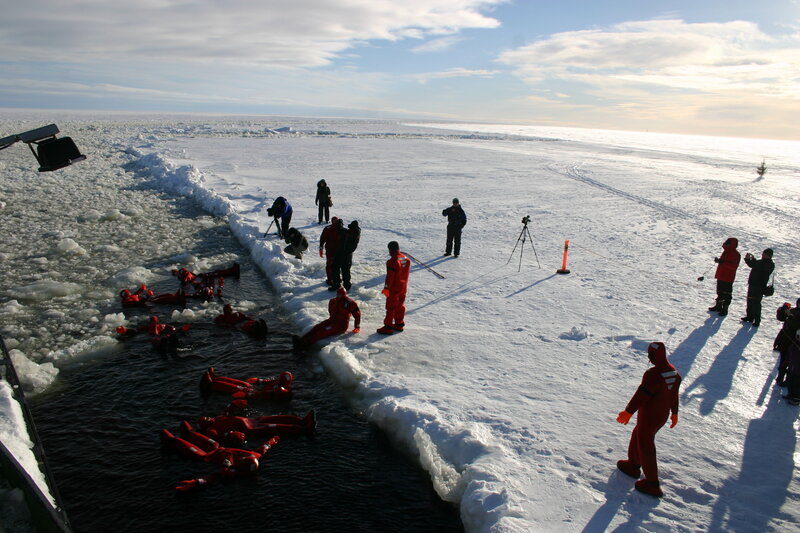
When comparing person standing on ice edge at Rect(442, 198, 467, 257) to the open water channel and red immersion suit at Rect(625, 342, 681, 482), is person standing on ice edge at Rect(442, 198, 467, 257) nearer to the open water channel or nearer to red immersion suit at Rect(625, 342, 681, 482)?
the open water channel

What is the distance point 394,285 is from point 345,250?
192cm

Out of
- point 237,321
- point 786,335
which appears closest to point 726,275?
point 786,335

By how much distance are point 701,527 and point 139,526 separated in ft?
16.6

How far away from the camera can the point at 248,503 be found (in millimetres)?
4887

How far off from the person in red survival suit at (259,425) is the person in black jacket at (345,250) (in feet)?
13.9

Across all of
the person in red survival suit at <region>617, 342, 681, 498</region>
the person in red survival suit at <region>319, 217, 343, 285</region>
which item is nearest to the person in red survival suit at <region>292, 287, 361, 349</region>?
the person in red survival suit at <region>319, 217, 343, 285</region>

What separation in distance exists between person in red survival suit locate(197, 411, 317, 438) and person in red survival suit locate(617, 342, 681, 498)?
3433 millimetres

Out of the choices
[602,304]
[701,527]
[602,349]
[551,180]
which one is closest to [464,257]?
[602,304]

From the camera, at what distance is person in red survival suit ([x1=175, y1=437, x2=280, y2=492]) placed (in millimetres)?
4984

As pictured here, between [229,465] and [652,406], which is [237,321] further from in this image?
[652,406]

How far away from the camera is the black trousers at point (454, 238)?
12.6 meters

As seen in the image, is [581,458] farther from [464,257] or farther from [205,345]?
[464,257]

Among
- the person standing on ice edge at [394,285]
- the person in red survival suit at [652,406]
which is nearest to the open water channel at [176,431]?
the person standing on ice edge at [394,285]

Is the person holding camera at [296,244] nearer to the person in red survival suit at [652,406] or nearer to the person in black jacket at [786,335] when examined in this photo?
the person in red survival suit at [652,406]
